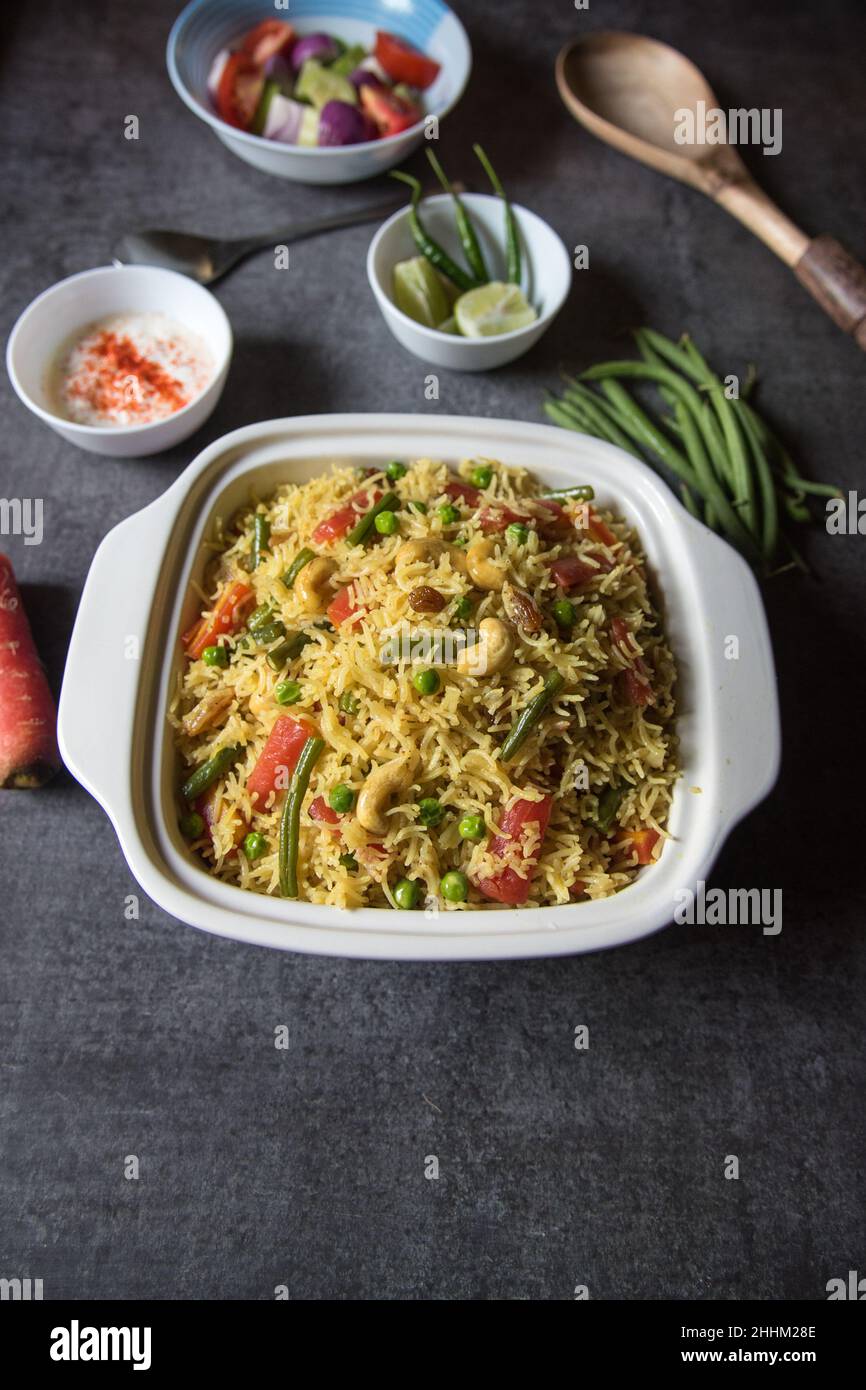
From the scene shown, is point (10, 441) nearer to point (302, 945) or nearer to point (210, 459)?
point (210, 459)

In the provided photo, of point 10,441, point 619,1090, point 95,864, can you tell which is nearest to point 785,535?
point 619,1090

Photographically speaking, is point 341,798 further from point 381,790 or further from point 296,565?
point 296,565

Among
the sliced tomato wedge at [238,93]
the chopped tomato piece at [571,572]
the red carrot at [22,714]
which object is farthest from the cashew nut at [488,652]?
the sliced tomato wedge at [238,93]

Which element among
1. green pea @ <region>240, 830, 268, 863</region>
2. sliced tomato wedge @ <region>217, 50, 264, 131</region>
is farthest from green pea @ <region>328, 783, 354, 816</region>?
sliced tomato wedge @ <region>217, 50, 264, 131</region>

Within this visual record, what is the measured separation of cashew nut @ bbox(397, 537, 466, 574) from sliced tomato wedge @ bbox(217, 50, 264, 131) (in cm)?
282

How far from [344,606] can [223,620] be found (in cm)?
45

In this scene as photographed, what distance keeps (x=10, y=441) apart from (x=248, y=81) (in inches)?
81.3

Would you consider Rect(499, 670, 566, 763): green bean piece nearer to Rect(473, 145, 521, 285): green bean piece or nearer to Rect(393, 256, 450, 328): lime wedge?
Rect(393, 256, 450, 328): lime wedge

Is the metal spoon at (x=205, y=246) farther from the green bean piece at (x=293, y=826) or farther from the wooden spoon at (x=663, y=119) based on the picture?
the green bean piece at (x=293, y=826)

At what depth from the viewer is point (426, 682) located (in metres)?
2.71

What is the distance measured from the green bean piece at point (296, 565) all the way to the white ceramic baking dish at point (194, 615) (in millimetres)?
336

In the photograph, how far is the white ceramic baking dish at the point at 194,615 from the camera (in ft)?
8.73

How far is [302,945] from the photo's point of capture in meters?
2.62
